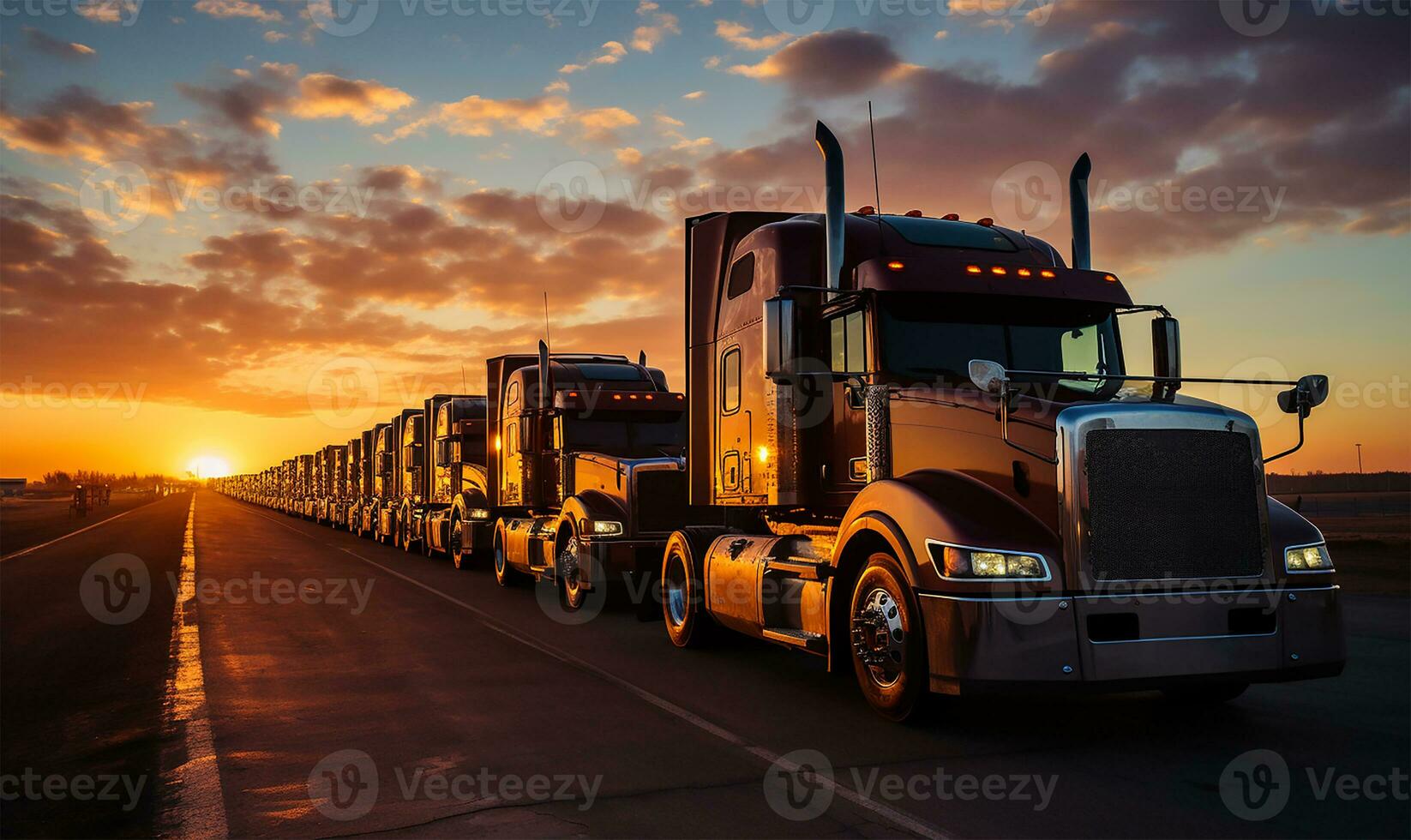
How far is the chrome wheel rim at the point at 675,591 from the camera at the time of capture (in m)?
11.0

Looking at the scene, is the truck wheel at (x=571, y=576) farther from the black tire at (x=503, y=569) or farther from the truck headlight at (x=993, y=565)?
the truck headlight at (x=993, y=565)

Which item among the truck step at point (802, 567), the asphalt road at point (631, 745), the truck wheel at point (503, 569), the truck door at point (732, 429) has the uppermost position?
the truck door at point (732, 429)

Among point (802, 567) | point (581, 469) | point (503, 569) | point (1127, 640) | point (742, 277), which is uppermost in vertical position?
point (742, 277)

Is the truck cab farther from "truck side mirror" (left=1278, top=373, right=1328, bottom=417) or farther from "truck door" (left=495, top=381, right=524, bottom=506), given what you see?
"truck side mirror" (left=1278, top=373, right=1328, bottom=417)

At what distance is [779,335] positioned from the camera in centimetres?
766

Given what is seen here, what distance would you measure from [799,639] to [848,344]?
224 cm

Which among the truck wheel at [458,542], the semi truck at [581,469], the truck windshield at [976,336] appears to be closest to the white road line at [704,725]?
the semi truck at [581,469]

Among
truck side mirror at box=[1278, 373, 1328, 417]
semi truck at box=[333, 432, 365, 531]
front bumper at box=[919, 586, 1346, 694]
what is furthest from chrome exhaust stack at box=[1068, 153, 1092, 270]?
semi truck at box=[333, 432, 365, 531]

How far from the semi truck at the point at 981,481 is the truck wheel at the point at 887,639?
18mm

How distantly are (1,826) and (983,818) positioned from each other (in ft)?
15.7

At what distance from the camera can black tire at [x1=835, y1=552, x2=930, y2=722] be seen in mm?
6711

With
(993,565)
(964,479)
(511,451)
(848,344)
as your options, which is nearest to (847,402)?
(848,344)

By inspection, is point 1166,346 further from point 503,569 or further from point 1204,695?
point 503,569

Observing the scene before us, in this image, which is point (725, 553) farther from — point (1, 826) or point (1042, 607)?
point (1, 826)
